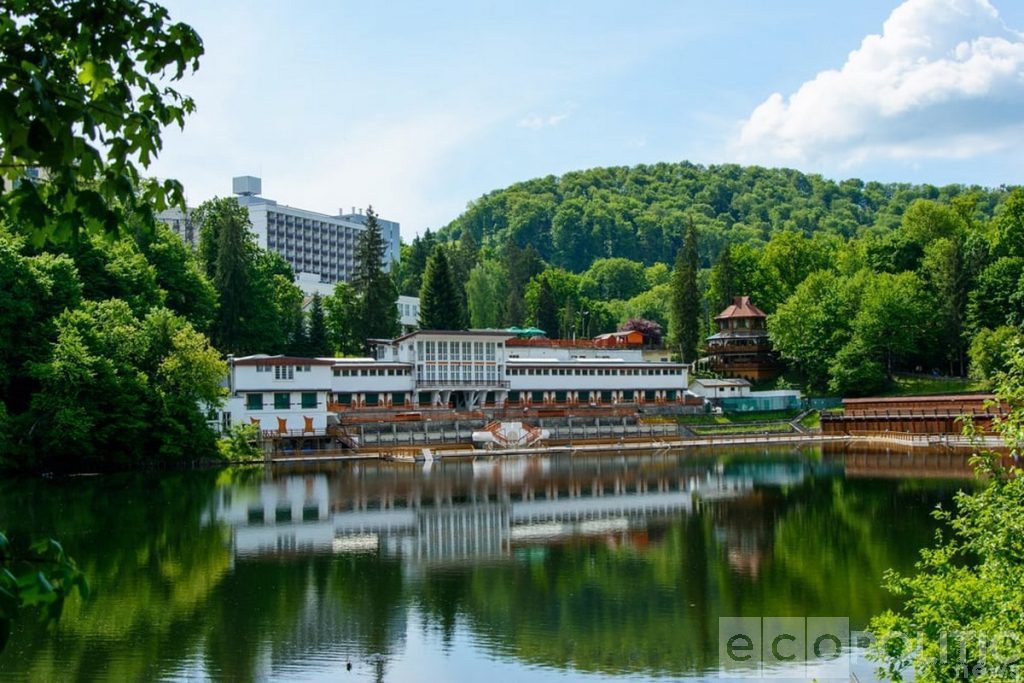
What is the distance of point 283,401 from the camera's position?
5572 centimetres

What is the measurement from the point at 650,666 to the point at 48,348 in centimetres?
3612

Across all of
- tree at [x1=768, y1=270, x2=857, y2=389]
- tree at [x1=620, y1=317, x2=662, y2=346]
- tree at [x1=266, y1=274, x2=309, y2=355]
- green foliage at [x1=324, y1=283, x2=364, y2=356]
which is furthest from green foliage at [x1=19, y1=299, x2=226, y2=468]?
tree at [x1=620, y1=317, x2=662, y2=346]

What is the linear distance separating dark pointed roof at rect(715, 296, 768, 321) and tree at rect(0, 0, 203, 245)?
247ft

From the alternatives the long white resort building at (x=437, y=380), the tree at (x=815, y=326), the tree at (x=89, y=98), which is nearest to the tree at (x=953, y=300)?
the tree at (x=815, y=326)

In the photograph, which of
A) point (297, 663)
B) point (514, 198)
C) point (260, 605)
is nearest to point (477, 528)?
point (260, 605)

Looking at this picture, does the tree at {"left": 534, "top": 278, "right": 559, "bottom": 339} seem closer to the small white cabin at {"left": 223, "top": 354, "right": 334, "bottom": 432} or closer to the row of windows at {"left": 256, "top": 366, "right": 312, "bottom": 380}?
the small white cabin at {"left": 223, "top": 354, "right": 334, "bottom": 432}

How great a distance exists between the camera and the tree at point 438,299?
2876 inches

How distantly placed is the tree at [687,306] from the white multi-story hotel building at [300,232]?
52.9m

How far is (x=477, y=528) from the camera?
2995 cm

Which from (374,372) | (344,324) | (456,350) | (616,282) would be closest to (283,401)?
(374,372)

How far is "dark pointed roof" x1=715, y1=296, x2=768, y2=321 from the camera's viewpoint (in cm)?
7769

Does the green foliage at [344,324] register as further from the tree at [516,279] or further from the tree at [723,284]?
the tree at [723,284]

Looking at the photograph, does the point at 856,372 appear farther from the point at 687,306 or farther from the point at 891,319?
the point at 687,306

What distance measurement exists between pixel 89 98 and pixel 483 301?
293ft
